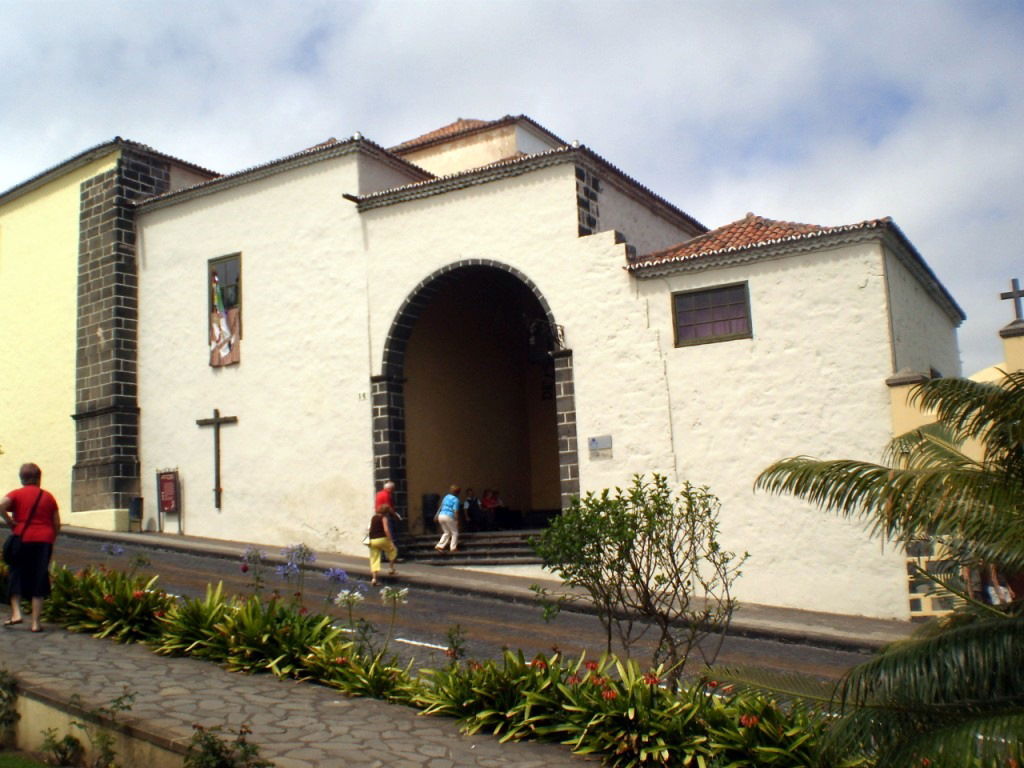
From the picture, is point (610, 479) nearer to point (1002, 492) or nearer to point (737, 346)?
point (737, 346)

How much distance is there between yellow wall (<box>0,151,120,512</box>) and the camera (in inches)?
808

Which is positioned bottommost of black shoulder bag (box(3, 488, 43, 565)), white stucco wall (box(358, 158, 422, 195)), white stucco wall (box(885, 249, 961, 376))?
black shoulder bag (box(3, 488, 43, 565))

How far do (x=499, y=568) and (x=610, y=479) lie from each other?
Answer: 90.7 inches

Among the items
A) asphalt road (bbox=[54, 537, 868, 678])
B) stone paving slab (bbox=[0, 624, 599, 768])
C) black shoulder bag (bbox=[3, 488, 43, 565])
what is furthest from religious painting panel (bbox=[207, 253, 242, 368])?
stone paving slab (bbox=[0, 624, 599, 768])

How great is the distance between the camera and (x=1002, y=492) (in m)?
5.72

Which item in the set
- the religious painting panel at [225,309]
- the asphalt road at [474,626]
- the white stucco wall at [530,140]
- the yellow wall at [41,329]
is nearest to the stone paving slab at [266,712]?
the asphalt road at [474,626]

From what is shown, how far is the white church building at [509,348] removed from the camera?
13.6 m

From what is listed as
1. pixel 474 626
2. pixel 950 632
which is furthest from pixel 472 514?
pixel 950 632

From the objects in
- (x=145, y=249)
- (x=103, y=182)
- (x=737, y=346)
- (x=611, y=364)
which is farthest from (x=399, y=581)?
(x=103, y=182)

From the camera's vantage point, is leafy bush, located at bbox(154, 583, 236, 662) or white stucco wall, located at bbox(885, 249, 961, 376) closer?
leafy bush, located at bbox(154, 583, 236, 662)

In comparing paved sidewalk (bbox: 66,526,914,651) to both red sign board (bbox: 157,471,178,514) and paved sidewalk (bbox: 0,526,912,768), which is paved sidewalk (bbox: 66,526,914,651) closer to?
red sign board (bbox: 157,471,178,514)

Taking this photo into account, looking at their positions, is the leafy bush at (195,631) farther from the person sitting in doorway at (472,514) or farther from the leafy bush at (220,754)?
the person sitting in doorway at (472,514)

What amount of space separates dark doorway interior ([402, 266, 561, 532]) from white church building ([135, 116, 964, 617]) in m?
0.06

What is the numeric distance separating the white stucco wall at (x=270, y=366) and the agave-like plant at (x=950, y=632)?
11.8m
